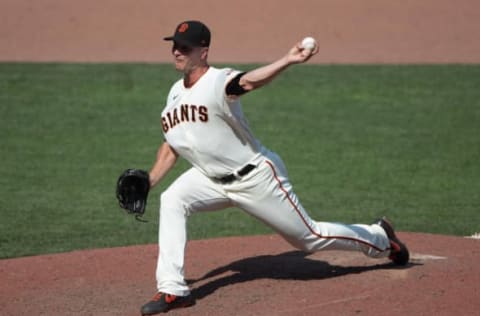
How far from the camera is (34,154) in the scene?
1067cm

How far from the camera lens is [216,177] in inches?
212

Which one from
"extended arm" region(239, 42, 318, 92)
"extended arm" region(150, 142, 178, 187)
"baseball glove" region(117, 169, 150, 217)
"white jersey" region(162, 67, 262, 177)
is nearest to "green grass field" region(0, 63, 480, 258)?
"baseball glove" region(117, 169, 150, 217)

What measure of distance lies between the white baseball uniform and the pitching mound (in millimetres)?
332

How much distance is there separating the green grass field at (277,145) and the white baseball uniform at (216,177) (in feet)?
7.71

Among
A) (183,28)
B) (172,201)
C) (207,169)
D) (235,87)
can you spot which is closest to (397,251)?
(207,169)

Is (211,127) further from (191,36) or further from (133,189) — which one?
(133,189)

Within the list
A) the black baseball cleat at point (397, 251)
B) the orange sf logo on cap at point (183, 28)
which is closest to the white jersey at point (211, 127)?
the orange sf logo on cap at point (183, 28)

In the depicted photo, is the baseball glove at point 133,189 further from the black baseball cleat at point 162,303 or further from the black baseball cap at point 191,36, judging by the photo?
the black baseball cap at point 191,36

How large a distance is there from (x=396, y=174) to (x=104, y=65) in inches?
286

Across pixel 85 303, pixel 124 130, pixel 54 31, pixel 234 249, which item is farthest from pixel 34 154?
pixel 54 31

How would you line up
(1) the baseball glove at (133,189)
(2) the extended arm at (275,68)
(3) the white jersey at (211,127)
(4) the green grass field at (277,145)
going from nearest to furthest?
(2) the extended arm at (275,68), (3) the white jersey at (211,127), (1) the baseball glove at (133,189), (4) the green grass field at (277,145)

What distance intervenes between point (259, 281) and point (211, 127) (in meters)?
1.15

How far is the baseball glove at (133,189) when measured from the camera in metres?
5.59

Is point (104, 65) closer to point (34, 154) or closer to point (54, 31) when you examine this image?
point (54, 31)
